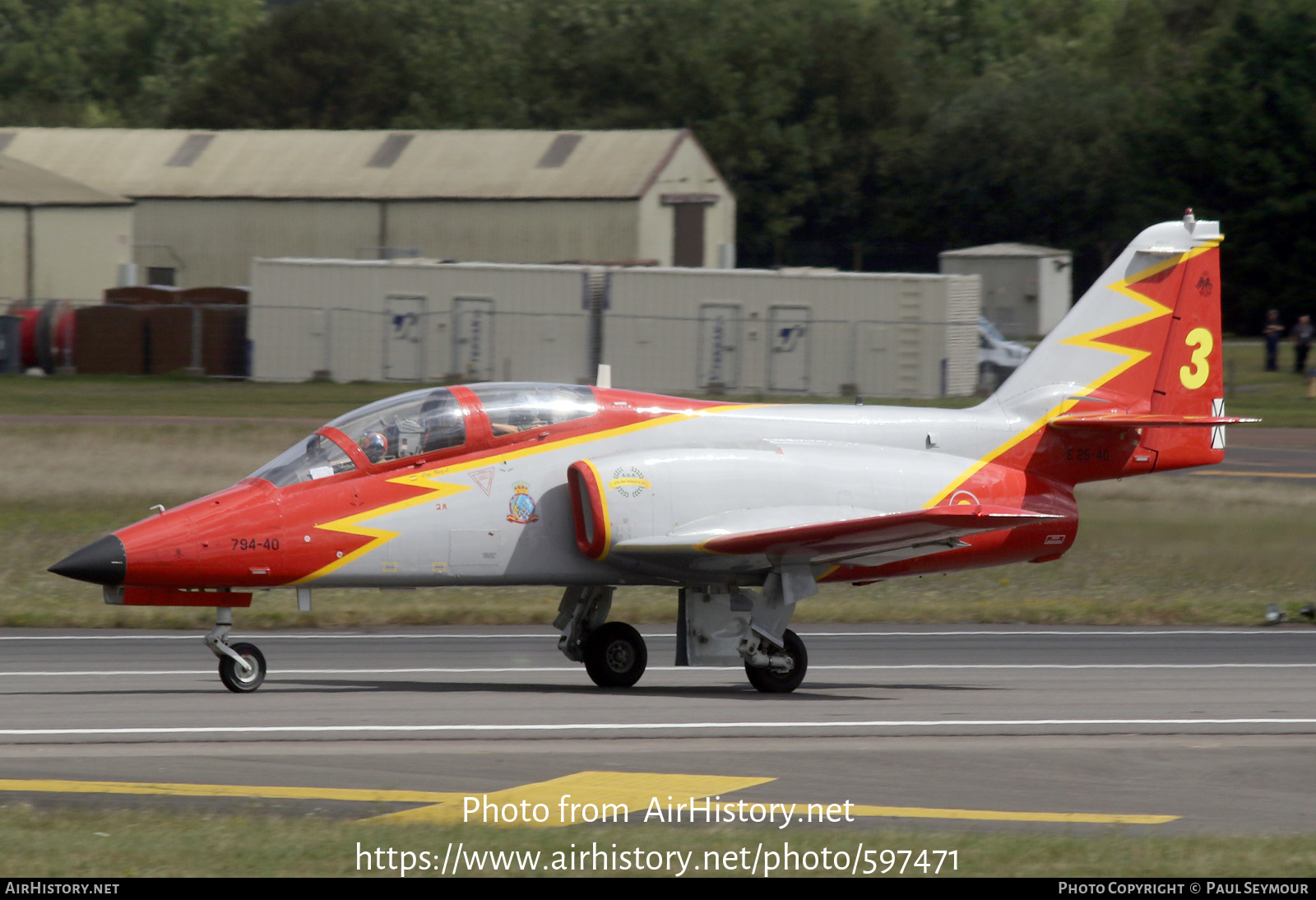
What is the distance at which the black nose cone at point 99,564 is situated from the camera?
11.7 metres

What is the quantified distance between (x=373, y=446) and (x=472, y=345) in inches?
1134

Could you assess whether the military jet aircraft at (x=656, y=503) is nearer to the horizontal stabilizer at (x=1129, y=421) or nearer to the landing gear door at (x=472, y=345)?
the horizontal stabilizer at (x=1129, y=421)

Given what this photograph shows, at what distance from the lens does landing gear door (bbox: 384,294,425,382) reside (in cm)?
4147

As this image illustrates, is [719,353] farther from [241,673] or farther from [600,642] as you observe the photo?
[241,673]

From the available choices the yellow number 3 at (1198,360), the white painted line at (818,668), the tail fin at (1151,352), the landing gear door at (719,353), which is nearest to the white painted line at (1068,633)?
the white painted line at (818,668)

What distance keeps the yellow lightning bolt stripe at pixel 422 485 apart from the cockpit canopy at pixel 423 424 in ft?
0.53

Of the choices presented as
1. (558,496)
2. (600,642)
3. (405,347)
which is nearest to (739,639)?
(600,642)

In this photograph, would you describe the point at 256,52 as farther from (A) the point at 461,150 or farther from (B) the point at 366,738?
(B) the point at 366,738

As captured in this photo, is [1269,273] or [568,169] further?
[1269,273]

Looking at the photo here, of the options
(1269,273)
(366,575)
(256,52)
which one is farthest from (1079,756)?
(256,52)

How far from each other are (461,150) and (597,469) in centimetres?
4583

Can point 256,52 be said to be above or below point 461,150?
above

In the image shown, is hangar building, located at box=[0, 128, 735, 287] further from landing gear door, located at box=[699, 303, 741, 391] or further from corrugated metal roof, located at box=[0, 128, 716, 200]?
landing gear door, located at box=[699, 303, 741, 391]

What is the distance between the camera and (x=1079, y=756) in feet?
35.4
